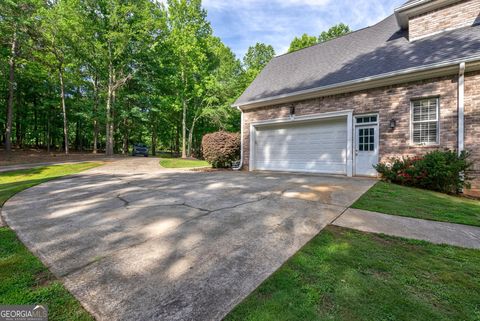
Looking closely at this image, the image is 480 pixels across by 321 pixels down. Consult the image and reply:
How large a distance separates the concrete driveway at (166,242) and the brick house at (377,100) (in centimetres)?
377

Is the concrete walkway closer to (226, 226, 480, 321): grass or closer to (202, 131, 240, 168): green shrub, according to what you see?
(226, 226, 480, 321): grass

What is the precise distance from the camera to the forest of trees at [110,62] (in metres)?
16.7

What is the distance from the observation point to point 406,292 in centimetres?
176

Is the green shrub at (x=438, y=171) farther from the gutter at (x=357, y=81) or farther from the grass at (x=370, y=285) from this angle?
the grass at (x=370, y=285)

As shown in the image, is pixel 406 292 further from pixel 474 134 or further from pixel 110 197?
pixel 474 134

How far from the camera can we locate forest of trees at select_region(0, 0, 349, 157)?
54.7 feet

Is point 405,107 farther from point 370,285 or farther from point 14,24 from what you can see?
point 14,24

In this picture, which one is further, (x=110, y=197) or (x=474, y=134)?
(x=474, y=134)

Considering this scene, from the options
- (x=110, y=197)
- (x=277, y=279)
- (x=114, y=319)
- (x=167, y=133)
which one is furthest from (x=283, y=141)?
→ (x=167, y=133)

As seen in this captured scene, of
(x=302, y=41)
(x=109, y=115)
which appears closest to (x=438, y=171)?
(x=109, y=115)

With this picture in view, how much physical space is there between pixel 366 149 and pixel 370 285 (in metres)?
7.05

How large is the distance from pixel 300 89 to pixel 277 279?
8.62m

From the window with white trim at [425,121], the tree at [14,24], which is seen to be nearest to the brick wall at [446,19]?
the window with white trim at [425,121]

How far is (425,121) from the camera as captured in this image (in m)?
6.77
